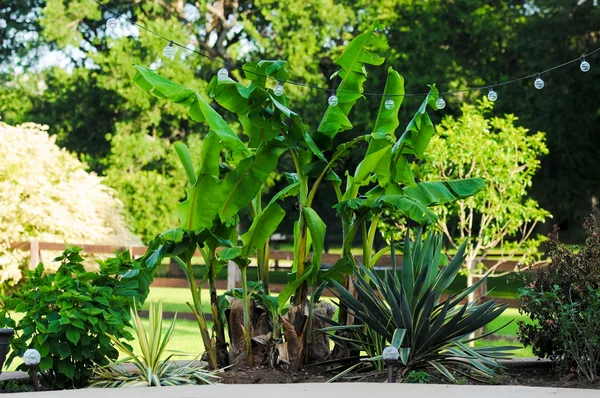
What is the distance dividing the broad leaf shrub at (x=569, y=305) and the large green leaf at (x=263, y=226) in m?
2.18

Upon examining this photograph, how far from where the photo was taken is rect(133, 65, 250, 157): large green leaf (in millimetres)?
7586

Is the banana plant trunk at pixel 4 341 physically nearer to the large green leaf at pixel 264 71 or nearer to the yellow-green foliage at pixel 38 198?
the large green leaf at pixel 264 71

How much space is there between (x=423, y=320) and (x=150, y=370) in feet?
7.30

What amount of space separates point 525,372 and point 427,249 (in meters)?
1.33

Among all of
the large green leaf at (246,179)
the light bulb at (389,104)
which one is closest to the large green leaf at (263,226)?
the large green leaf at (246,179)

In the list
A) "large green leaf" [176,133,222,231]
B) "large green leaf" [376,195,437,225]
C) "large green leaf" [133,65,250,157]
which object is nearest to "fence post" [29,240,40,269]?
"large green leaf" [133,65,250,157]

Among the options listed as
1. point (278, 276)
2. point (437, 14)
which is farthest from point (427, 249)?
point (278, 276)

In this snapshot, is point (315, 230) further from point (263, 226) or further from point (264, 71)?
point (264, 71)

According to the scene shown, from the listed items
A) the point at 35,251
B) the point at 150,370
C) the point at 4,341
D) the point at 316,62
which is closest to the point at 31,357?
the point at 4,341

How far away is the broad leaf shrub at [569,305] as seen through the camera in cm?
699

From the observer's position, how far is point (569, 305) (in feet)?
23.2

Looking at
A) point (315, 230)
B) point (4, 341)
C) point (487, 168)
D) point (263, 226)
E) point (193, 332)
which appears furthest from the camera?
point (193, 332)

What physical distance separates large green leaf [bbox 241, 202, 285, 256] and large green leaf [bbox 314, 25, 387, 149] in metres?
0.96

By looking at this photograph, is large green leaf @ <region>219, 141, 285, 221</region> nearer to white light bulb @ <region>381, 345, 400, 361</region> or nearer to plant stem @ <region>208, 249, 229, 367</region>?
plant stem @ <region>208, 249, 229, 367</region>
